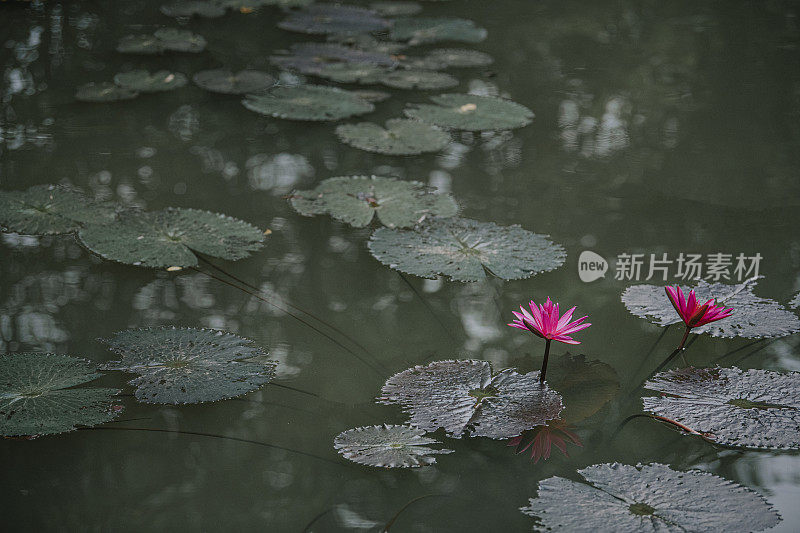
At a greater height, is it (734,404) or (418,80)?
(418,80)

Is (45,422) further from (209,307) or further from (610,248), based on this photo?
(610,248)

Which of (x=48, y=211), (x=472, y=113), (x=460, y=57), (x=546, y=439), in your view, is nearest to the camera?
(x=546, y=439)

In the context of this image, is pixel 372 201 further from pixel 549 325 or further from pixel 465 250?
pixel 549 325

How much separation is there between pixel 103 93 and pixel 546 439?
2.00 m

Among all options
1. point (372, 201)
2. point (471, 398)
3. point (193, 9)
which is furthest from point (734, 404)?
point (193, 9)

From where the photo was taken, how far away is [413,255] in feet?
5.28

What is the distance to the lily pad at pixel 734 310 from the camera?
1.41 m

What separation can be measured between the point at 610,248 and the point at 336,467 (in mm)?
901


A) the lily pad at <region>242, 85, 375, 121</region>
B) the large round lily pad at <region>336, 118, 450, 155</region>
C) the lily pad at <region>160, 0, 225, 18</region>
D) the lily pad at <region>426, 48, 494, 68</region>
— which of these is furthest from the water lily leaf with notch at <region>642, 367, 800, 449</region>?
the lily pad at <region>160, 0, 225, 18</region>

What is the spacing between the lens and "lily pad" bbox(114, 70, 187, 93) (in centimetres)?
257

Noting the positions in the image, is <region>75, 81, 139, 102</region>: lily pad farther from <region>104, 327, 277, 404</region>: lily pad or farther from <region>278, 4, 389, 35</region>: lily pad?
<region>104, 327, 277, 404</region>: lily pad

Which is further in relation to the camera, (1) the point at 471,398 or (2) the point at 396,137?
(2) the point at 396,137

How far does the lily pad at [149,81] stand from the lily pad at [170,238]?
3.22ft

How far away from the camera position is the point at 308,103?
244cm
